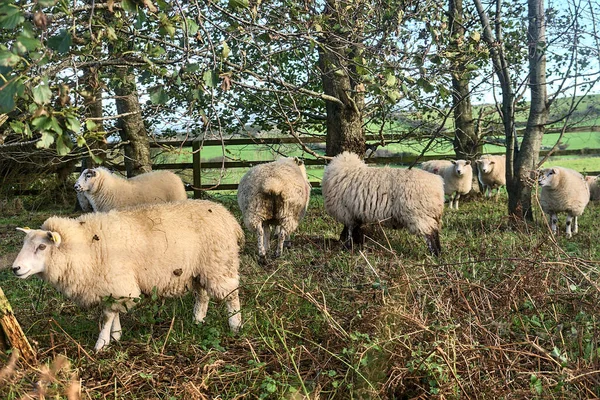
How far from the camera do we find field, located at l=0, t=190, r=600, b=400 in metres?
2.91

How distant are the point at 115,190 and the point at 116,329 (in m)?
4.44

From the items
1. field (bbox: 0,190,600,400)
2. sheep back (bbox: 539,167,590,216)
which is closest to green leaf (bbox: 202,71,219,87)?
field (bbox: 0,190,600,400)

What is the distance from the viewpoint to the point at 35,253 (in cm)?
384

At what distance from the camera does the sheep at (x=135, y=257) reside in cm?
386

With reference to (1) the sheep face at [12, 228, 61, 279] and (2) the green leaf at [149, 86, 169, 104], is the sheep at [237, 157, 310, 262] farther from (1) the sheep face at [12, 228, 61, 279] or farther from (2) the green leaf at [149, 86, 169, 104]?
(2) the green leaf at [149, 86, 169, 104]

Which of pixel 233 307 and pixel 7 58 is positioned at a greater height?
pixel 7 58

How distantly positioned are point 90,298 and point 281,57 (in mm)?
3883

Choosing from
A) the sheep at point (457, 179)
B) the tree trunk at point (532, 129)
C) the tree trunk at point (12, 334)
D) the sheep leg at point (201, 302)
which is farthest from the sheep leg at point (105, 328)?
the sheep at point (457, 179)

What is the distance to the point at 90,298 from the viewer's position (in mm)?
3887

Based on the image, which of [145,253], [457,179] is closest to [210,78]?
[145,253]

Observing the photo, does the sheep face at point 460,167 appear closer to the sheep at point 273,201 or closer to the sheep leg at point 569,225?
the sheep leg at point 569,225

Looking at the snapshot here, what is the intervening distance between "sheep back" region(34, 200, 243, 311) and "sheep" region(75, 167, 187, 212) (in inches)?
146

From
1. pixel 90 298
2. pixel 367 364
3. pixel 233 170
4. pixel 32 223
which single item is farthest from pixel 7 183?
pixel 367 364

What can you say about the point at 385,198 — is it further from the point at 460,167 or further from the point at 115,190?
the point at 460,167
